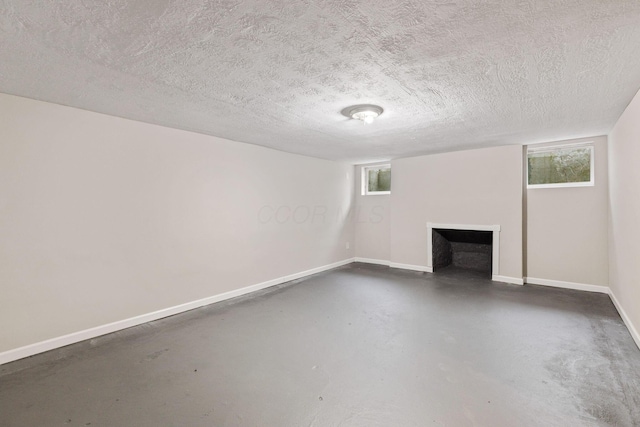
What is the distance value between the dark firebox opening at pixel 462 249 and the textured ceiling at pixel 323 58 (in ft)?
9.04

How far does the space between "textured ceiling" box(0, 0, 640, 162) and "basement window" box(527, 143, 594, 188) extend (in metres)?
1.23

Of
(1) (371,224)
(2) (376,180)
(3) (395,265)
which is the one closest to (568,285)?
(3) (395,265)

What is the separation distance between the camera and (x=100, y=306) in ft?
9.27

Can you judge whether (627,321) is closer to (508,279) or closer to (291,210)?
(508,279)

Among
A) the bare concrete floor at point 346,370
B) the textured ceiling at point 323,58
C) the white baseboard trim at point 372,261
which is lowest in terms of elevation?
the bare concrete floor at point 346,370

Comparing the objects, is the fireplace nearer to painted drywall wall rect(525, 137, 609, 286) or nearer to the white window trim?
painted drywall wall rect(525, 137, 609, 286)

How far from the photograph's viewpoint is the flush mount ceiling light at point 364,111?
2664 mm

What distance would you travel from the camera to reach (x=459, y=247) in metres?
5.83

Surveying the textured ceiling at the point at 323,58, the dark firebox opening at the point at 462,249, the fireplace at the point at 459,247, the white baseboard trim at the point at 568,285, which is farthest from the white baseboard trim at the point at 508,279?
the textured ceiling at the point at 323,58

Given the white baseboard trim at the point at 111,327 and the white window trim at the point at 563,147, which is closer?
the white baseboard trim at the point at 111,327

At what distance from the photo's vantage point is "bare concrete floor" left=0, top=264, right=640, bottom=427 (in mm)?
1698

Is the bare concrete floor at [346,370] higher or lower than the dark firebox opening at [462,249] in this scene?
lower

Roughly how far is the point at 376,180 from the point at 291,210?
7.89 ft

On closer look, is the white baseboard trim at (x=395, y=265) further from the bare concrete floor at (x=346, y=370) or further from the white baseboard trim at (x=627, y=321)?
the white baseboard trim at (x=627, y=321)
